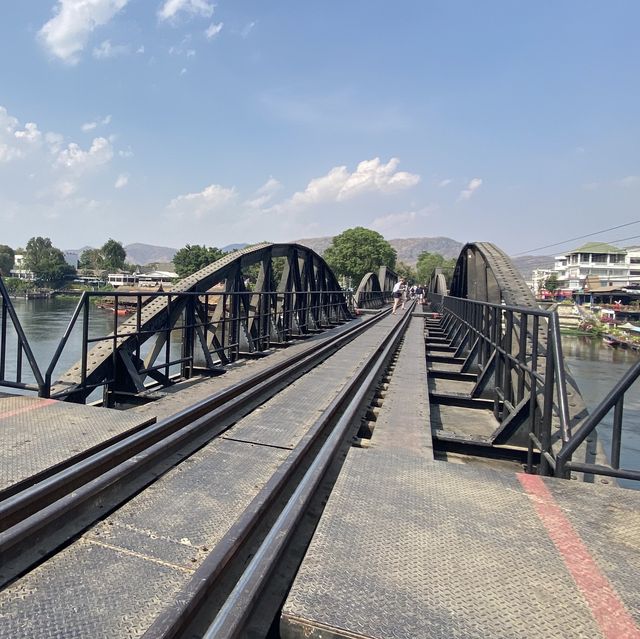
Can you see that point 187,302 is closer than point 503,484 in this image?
No

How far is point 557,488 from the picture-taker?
295 cm

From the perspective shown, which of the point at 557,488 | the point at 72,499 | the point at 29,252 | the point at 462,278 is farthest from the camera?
the point at 29,252

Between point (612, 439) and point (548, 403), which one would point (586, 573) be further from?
point (548, 403)

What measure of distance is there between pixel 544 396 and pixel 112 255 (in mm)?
150434

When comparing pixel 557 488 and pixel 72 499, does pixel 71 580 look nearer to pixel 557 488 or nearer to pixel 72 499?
pixel 72 499

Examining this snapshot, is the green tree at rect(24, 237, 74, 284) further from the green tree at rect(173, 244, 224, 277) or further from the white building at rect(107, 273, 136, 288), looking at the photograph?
the green tree at rect(173, 244, 224, 277)

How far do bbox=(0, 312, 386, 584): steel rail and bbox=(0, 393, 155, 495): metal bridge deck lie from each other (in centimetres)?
10

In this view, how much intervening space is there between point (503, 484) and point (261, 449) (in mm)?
1952

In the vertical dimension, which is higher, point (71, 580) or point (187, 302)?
point (187, 302)

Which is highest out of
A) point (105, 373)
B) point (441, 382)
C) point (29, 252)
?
point (29, 252)

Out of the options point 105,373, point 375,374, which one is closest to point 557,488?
point 375,374

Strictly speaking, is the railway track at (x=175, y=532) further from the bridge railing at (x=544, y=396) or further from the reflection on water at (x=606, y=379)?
the reflection on water at (x=606, y=379)

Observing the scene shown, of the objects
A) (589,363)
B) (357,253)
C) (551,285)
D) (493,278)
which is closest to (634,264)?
(551,285)

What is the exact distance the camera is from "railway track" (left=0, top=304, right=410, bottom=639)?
1827 millimetres
